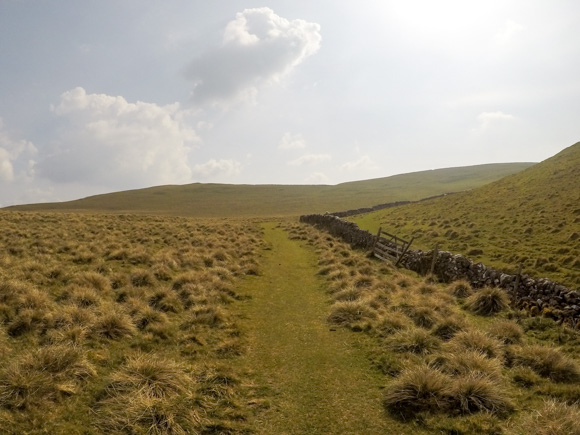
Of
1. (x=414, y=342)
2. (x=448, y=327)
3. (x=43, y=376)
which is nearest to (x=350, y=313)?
(x=414, y=342)

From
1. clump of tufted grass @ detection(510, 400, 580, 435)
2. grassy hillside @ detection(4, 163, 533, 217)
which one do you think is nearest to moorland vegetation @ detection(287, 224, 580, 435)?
clump of tufted grass @ detection(510, 400, 580, 435)

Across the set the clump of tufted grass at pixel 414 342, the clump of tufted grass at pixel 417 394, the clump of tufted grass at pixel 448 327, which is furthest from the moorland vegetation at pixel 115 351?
the clump of tufted grass at pixel 448 327

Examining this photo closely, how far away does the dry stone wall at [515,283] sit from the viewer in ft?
39.8

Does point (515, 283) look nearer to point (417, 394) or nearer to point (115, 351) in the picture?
point (417, 394)

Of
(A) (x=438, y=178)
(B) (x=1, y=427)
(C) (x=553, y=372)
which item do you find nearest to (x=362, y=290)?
(C) (x=553, y=372)

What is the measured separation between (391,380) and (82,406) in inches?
248

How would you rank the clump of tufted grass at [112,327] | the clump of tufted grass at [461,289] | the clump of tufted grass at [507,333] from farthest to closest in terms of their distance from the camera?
the clump of tufted grass at [461,289]
the clump of tufted grass at [507,333]
the clump of tufted grass at [112,327]

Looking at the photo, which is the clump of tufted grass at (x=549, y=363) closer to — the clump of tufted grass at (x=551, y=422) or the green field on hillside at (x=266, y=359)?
the green field on hillside at (x=266, y=359)

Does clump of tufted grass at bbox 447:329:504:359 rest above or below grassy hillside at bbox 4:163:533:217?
below

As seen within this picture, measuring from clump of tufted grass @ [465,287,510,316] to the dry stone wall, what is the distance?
0.61 m

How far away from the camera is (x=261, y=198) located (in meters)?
132

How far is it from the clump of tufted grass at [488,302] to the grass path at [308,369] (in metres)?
5.67

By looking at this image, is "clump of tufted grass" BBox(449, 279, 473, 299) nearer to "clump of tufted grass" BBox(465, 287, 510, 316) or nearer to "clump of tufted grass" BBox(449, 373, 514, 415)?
"clump of tufted grass" BBox(465, 287, 510, 316)

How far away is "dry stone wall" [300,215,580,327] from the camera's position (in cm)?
1214
